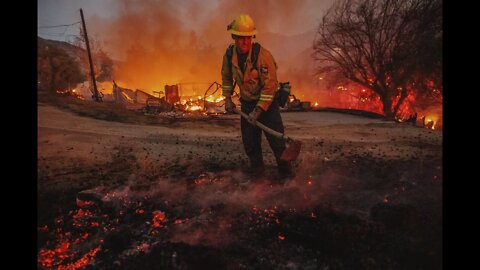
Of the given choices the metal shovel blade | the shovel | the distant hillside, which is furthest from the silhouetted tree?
the metal shovel blade

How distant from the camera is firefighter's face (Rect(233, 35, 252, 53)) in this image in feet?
15.3

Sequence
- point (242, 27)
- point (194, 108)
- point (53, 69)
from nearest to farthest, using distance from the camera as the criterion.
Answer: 1. point (242, 27)
2. point (53, 69)
3. point (194, 108)

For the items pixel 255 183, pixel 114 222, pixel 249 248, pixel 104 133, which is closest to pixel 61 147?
pixel 104 133

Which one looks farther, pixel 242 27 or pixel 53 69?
pixel 53 69

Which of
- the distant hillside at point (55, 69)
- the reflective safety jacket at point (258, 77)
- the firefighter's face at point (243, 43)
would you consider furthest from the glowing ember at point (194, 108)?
the firefighter's face at point (243, 43)

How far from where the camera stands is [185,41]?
36.8 metres

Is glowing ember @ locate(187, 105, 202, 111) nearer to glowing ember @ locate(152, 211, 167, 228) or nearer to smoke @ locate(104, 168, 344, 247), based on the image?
→ smoke @ locate(104, 168, 344, 247)

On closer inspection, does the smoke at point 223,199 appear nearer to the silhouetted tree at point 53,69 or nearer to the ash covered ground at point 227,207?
the ash covered ground at point 227,207

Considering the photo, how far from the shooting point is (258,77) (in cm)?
479

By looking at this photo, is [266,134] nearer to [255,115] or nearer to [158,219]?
[255,115]

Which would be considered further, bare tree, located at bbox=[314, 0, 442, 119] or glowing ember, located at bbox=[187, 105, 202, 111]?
glowing ember, located at bbox=[187, 105, 202, 111]

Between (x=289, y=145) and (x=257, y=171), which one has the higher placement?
(x=289, y=145)

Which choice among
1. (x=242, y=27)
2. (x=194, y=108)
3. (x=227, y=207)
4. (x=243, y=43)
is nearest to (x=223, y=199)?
(x=227, y=207)

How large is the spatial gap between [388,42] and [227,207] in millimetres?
16225
